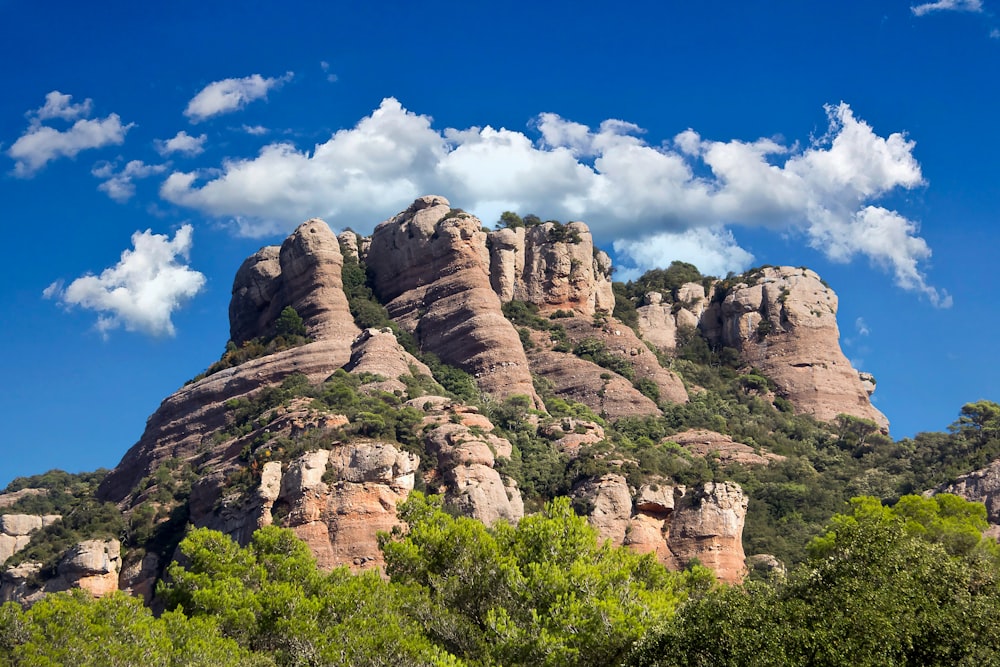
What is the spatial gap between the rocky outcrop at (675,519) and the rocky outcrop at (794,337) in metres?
31.8

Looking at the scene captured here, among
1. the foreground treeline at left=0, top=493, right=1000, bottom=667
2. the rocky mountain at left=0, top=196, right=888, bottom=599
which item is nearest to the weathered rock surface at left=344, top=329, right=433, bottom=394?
the rocky mountain at left=0, top=196, right=888, bottom=599

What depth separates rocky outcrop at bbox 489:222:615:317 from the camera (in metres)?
98.6

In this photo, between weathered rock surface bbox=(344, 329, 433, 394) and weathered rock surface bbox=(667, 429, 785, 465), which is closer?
weathered rock surface bbox=(344, 329, 433, 394)

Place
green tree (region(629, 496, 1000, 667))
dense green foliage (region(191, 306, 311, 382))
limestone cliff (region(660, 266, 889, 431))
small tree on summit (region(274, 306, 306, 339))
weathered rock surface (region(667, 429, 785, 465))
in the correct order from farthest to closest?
limestone cliff (region(660, 266, 889, 431)) → small tree on summit (region(274, 306, 306, 339)) → dense green foliage (region(191, 306, 311, 382)) → weathered rock surface (region(667, 429, 785, 465)) → green tree (region(629, 496, 1000, 667))

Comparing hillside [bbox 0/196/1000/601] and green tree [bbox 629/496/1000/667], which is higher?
hillside [bbox 0/196/1000/601]

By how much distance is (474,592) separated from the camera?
131 feet

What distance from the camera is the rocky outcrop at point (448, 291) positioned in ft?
285

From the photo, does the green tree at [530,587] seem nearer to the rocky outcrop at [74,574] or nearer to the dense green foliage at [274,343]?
the rocky outcrop at [74,574]

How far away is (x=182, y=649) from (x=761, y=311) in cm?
7203

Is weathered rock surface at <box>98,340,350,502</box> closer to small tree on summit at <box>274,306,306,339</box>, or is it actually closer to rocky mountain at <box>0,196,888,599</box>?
rocky mountain at <box>0,196,888,599</box>

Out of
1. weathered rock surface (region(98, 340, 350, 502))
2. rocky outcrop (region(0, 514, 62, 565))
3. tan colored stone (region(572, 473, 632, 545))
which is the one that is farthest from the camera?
weathered rock surface (region(98, 340, 350, 502))

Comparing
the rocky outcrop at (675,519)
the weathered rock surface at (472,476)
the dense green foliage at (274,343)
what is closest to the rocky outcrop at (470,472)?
the weathered rock surface at (472,476)

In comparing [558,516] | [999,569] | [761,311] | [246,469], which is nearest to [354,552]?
[246,469]

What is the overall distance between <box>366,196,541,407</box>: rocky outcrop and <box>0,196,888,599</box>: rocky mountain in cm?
15
